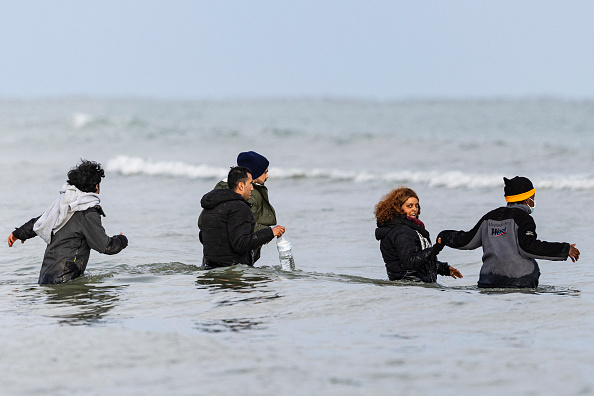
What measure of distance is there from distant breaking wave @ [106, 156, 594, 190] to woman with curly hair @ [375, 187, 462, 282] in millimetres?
12449

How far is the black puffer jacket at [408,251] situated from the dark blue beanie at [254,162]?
57.7 inches

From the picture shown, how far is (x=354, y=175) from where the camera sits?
22.8 metres

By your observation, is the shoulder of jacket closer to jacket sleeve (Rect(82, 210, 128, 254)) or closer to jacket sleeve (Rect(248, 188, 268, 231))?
jacket sleeve (Rect(82, 210, 128, 254))

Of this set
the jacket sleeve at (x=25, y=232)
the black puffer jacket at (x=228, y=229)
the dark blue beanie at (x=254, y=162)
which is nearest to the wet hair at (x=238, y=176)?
the black puffer jacket at (x=228, y=229)

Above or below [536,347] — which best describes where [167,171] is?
above

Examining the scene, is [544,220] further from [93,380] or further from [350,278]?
[93,380]

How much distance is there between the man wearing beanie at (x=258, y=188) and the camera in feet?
25.6

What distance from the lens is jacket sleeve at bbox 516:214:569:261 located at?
20.8ft

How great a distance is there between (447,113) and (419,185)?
3690 cm

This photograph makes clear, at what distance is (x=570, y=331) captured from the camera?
17.9 feet

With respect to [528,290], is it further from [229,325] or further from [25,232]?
[25,232]

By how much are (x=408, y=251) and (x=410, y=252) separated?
19mm

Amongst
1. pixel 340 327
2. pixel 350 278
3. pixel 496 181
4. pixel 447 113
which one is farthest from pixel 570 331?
pixel 447 113

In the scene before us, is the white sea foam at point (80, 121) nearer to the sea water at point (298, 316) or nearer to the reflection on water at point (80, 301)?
the sea water at point (298, 316)
